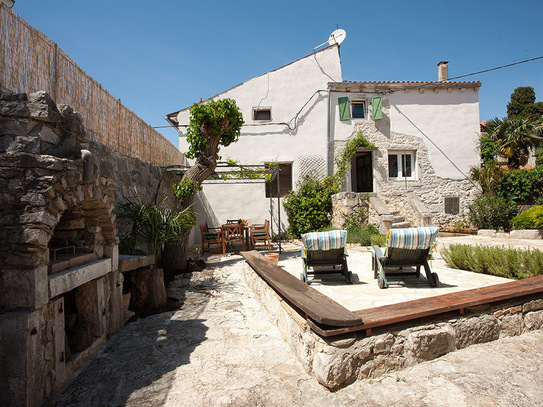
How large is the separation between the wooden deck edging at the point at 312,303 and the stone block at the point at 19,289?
2.05 m

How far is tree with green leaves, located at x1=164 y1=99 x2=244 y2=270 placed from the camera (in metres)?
6.80

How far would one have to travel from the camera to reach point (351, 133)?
474 inches

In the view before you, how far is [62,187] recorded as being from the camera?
2.60 meters

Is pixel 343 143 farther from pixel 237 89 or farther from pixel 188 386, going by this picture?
pixel 188 386

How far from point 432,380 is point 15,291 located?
10.5 ft

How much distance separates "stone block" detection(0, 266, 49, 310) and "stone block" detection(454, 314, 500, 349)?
351 centimetres

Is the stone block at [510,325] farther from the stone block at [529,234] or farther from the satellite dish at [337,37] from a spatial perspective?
the satellite dish at [337,37]

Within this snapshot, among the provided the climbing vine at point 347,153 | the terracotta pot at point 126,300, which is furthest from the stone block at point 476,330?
the climbing vine at point 347,153

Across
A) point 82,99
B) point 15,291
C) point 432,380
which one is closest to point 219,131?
point 82,99

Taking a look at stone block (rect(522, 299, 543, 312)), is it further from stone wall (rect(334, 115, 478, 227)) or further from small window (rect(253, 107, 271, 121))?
small window (rect(253, 107, 271, 121))

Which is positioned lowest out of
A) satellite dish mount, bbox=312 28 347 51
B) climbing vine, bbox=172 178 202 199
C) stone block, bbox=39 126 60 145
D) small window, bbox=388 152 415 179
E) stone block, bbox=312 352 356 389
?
stone block, bbox=312 352 356 389

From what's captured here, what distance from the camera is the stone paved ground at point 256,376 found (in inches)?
98.0

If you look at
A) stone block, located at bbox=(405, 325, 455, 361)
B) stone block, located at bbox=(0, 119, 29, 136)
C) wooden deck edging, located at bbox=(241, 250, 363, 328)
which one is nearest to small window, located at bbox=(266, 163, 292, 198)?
wooden deck edging, located at bbox=(241, 250, 363, 328)

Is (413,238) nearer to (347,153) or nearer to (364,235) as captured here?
(364,235)
